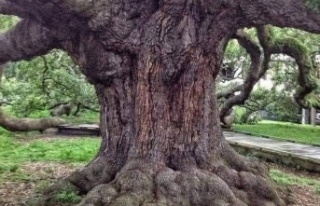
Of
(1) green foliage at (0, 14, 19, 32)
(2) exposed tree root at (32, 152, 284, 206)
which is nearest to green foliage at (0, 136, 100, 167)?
(1) green foliage at (0, 14, 19, 32)

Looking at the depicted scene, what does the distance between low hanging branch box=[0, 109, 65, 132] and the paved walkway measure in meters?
6.58

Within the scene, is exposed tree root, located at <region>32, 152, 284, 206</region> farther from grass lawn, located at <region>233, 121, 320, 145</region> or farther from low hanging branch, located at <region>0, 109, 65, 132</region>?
grass lawn, located at <region>233, 121, 320, 145</region>

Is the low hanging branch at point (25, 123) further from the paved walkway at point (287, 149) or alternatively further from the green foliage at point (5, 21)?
the paved walkway at point (287, 149)

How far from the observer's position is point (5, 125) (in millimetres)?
13641

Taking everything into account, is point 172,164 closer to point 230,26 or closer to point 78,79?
point 230,26

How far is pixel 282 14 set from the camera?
603 cm

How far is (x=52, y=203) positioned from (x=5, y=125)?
302 inches

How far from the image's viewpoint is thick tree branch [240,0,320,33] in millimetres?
5855

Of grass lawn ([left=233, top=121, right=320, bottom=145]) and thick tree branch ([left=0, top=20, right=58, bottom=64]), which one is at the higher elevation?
thick tree branch ([left=0, top=20, right=58, bottom=64])

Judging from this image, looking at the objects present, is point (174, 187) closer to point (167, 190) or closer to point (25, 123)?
point (167, 190)

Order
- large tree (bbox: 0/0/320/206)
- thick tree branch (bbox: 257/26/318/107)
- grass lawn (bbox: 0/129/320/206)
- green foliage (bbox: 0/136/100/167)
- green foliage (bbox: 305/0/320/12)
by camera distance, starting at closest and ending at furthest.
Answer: green foliage (bbox: 305/0/320/12)
large tree (bbox: 0/0/320/206)
grass lawn (bbox: 0/129/320/206)
thick tree branch (bbox: 257/26/318/107)
green foliage (bbox: 0/136/100/167)

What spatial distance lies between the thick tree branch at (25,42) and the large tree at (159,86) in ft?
0.24

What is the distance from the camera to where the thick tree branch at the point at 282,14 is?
5855 millimetres

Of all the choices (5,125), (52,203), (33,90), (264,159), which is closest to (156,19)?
(52,203)
